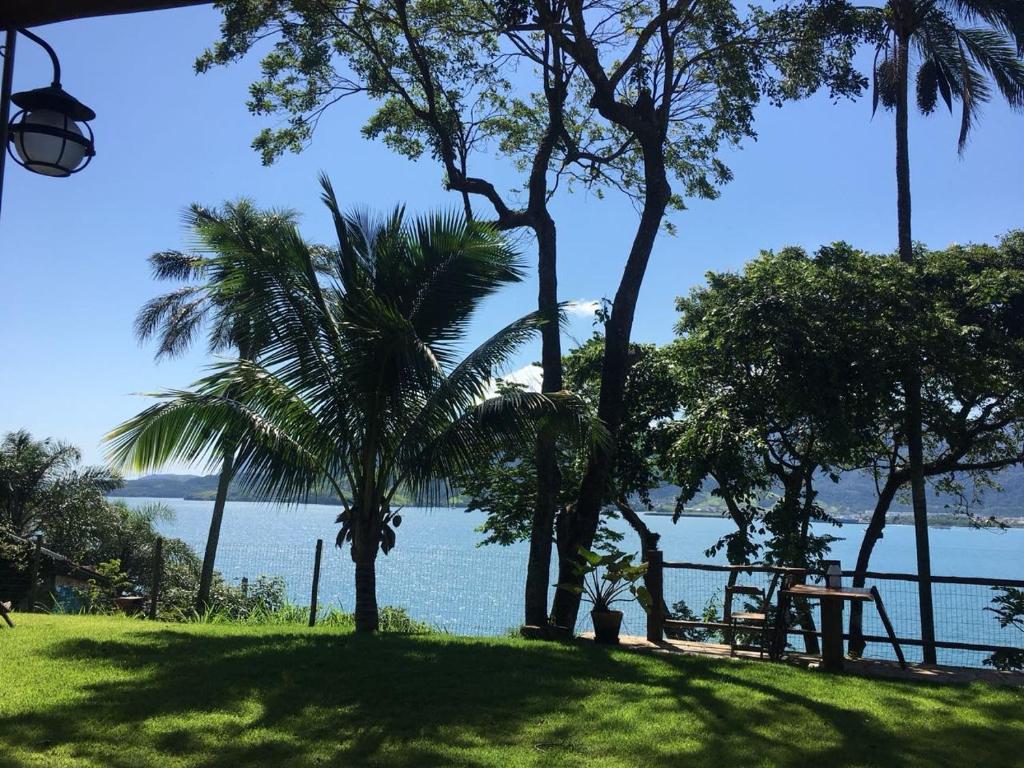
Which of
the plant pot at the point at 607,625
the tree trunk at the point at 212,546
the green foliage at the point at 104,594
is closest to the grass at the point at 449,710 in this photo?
the plant pot at the point at 607,625

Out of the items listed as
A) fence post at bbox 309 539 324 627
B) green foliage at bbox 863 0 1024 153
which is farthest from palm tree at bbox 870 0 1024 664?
fence post at bbox 309 539 324 627

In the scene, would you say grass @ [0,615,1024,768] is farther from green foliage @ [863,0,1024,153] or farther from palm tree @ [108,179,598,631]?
green foliage @ [863,0,1024,153]

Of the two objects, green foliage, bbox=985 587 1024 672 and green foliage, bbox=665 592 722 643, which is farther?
green foliage, bbox=665 592 722 643

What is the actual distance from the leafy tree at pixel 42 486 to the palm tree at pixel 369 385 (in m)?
17.9

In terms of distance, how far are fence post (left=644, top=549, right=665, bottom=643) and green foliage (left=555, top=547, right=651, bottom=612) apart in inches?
14.3

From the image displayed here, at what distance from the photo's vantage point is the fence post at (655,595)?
1143cm

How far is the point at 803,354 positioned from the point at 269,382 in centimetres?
761

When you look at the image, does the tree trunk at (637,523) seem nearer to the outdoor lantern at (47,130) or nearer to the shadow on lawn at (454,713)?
the shadow on lawn at (454,713)

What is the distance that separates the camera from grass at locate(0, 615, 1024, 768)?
5.65 m

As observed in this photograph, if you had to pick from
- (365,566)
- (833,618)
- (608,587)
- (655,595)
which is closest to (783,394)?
(655,595)

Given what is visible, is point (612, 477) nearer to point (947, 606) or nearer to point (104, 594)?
point (947, 606)

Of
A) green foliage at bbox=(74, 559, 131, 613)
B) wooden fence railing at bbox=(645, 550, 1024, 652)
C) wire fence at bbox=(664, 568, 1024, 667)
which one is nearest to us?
wooden fence railing at bbox=(645, 550, 1024, 652)

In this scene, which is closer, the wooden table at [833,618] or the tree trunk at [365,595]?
the wooden table at [833,618]

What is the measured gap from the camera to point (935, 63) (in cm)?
1464
